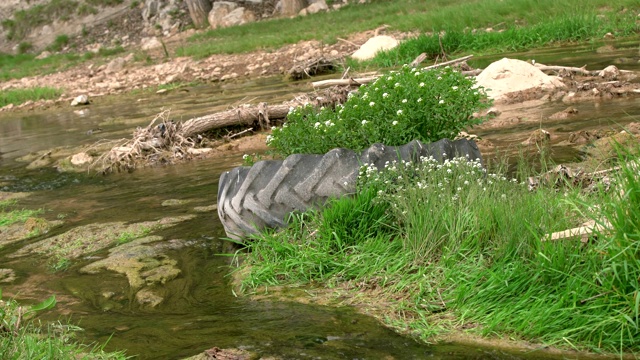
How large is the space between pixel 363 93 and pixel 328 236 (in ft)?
6.68

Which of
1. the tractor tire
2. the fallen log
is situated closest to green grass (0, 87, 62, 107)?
the fallen log

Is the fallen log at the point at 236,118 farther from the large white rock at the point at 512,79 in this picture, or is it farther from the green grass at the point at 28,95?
the green grass at the point at 28,95

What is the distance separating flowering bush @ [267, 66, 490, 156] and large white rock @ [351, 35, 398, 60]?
35.8 ft

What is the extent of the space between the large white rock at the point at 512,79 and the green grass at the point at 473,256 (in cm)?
601

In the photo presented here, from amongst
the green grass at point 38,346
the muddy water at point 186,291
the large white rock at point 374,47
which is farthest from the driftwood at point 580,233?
the large white rock at point 374,47

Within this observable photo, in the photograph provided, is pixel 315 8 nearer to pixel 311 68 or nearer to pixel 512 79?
pixel 311 68

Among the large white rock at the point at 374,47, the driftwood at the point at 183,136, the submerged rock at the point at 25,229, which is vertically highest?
the submerged rock at the point at 25,229

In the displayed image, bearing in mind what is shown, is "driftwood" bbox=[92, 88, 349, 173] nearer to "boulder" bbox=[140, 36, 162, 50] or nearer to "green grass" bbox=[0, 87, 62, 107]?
"green grass" bbox=[0, 87, 62, 107]

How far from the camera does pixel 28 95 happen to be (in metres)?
22.5

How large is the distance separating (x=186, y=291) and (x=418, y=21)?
15.5 metres

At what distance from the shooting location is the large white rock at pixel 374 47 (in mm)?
17953

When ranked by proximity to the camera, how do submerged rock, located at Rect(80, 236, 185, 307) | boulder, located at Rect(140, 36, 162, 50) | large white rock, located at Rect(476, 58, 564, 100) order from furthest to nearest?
boulder, located at Rect(140, 36, 162, 50) < large white rock, located at Rect(476, 58, 564, 100) < submerged rock, located at Rect(80, 236, 185, 307)

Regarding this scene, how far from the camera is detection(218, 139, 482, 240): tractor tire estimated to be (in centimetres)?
610

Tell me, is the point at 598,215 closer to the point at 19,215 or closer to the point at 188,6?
the point at 19,215
